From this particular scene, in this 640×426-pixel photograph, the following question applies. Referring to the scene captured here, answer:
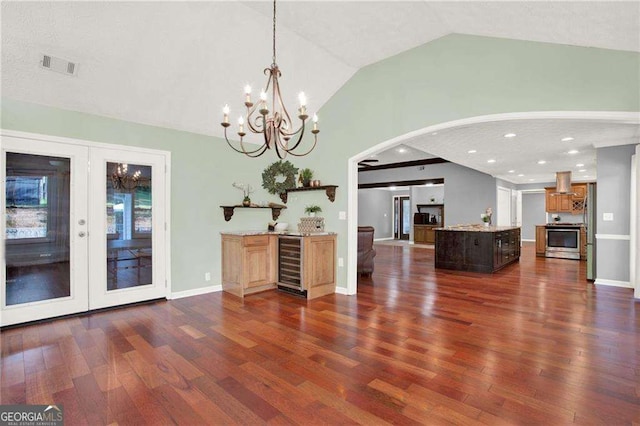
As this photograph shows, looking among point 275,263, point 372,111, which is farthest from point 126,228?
point 372,111

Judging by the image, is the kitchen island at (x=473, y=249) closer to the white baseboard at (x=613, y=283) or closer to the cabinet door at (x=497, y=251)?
the cabinet door at (x=497, y=251)

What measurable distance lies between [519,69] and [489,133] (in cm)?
180

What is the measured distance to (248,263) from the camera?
4727 mm

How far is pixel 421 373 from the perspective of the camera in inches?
96.3

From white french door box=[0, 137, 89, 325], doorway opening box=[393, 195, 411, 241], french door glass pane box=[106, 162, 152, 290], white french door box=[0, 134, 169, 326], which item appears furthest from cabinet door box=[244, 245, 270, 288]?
A: doorway opening box=[393, 195, 411, 241]

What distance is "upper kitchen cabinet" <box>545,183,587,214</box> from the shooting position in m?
9.56

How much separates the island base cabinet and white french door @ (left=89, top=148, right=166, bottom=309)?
90 cm

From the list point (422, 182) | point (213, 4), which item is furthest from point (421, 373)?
point (422, 182)

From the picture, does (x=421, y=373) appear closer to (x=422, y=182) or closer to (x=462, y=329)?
(x=462, y=329)

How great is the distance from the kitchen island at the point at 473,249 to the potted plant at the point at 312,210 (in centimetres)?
339

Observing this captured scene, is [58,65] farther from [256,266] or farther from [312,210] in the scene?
[312,210]

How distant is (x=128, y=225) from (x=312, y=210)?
8.60 ft

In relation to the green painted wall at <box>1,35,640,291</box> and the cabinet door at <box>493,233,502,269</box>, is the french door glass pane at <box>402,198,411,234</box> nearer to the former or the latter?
the cabinet door at <box>493,233,502,269</box>

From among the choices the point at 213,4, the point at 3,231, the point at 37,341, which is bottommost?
the point at 37,341
